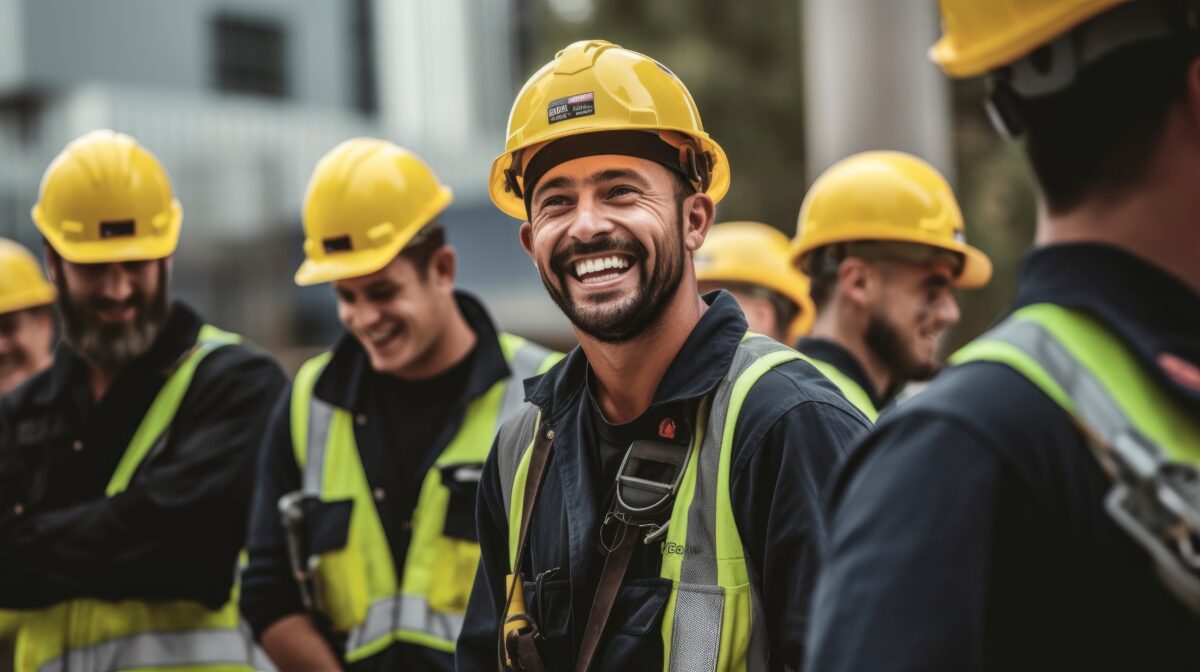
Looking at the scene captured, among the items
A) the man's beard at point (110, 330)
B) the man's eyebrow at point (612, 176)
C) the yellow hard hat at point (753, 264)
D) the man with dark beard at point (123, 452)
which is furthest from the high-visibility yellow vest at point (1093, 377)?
the yellow hard hat at point (753, 264)

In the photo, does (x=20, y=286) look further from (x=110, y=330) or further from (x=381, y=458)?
(x=381, y=458)

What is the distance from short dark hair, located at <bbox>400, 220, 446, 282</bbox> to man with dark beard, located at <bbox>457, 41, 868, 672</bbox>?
1310mm

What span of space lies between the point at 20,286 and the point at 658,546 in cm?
496

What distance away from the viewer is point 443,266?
14.9ft

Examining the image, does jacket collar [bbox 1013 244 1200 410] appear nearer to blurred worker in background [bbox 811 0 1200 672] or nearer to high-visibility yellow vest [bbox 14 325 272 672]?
blurred worker in background [bbox 811 0 1200 672]

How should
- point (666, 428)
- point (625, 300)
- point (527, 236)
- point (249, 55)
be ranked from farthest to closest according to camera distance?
point (249, 55) < point (527, 236) < point (625, 300) < point (666, 428)

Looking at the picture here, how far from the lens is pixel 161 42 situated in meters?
26.7

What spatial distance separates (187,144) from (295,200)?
74.1 inches

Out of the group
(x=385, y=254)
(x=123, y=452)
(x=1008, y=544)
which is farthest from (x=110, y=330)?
(x=1008, y=544)

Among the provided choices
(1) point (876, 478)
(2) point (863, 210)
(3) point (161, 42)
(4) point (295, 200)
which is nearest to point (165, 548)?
(2) point (863, 210)

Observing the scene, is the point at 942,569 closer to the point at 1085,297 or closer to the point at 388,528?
the point at 1085,297

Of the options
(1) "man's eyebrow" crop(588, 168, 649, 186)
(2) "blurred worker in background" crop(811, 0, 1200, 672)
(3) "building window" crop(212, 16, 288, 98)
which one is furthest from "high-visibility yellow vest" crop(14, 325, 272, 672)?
(3) "building window" crop(212, 16, 288, 98)

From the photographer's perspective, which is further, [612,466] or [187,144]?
[187,144]

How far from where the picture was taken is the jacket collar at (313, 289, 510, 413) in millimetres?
4172
